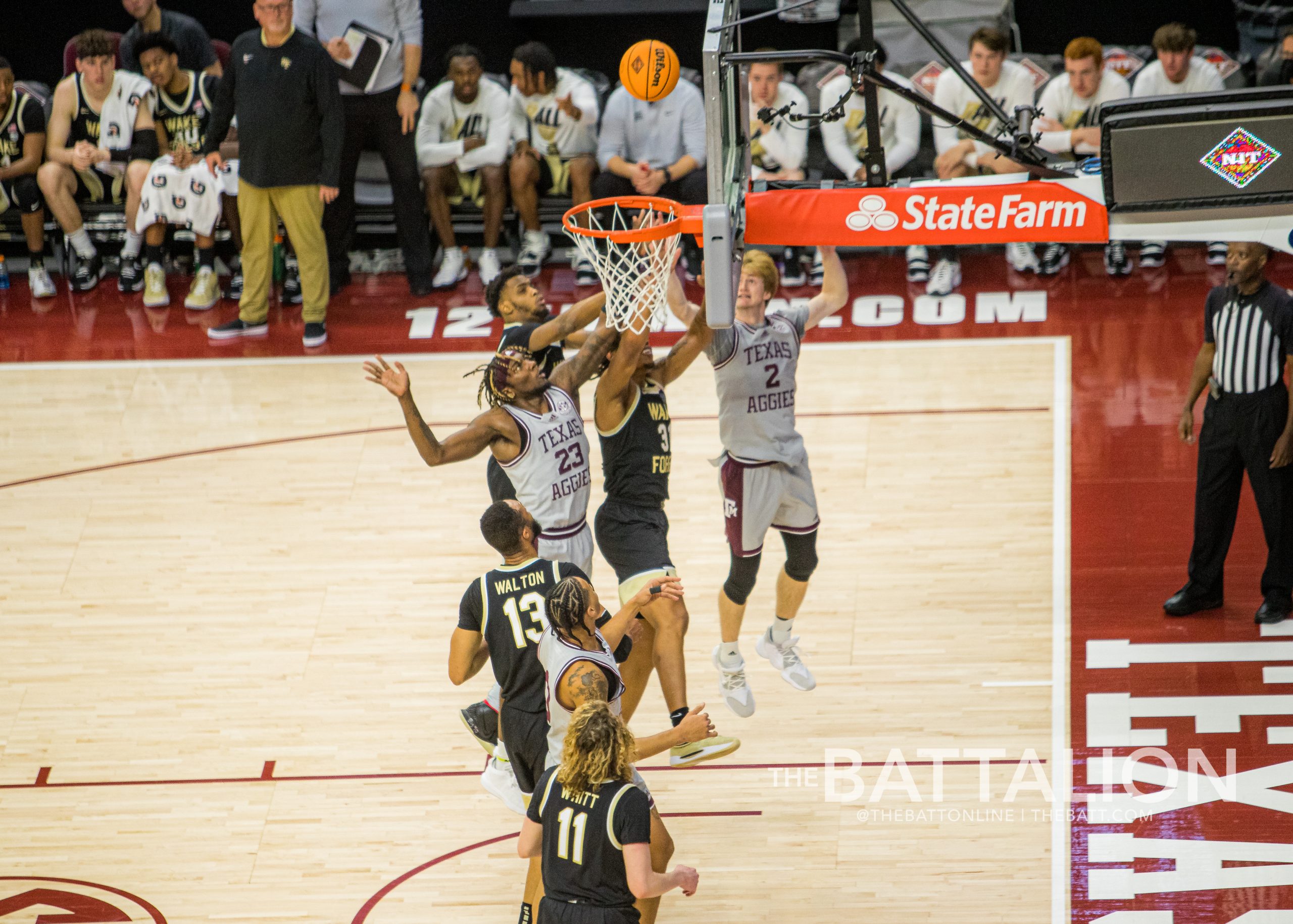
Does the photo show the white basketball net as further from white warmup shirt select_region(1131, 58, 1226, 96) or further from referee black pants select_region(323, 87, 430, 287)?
white warmup shirt select_region(1131, 58, 1226, 96)

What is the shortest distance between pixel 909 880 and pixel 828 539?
3.04 metres

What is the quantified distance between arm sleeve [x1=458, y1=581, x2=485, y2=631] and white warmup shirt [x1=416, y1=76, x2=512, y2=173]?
24.1 ft

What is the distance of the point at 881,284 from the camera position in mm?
13289

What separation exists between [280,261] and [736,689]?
7142 millimetres

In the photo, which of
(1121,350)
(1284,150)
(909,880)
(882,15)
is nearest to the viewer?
(1284,150)

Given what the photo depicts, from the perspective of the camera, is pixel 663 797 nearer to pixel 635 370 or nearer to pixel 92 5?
pixel 635 370

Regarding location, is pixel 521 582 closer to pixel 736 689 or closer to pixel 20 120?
pixel 736 689

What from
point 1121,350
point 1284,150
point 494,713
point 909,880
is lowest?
point 909,880

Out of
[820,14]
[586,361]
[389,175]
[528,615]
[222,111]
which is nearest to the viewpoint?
[528,615]

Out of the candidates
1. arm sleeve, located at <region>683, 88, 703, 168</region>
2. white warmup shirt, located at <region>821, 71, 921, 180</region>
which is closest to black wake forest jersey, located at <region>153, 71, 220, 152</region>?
arm sleeve, located at <region>683, 88, 703, 168</region>

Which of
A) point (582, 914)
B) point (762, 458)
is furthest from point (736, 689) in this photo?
point (582, 914)

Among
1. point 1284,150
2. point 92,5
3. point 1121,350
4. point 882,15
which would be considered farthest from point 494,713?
point 92,5

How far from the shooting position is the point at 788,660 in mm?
8492

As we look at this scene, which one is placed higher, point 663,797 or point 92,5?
point 92,5
